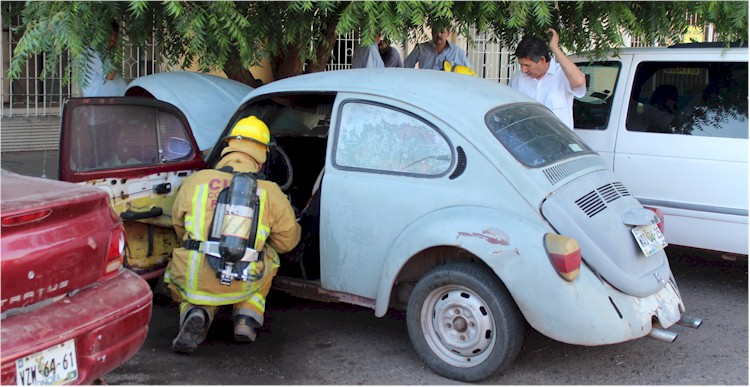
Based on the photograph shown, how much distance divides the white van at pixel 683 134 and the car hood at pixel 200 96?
272 cm

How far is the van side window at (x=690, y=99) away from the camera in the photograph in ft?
18.2

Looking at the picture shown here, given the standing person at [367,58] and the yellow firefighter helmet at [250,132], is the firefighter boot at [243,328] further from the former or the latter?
the standing person at [367,58]

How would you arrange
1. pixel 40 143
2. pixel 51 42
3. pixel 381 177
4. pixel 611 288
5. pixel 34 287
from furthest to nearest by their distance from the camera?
1. pixel 40 143
2. pixel 51 42
3. pixel 381 177
4. pixel 611 288
5. pixel 34 287

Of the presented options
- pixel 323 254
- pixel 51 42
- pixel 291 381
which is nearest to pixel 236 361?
pixel 291 381

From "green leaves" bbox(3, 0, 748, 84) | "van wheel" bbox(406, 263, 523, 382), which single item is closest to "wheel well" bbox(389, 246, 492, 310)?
"van wheel" bbox(406, 263, 523, 382)

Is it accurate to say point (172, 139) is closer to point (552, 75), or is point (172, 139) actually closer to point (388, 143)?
point (388, 143)

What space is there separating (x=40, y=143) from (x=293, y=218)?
597cm

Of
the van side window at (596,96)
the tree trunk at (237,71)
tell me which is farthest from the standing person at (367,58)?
the van side window at (596,96)

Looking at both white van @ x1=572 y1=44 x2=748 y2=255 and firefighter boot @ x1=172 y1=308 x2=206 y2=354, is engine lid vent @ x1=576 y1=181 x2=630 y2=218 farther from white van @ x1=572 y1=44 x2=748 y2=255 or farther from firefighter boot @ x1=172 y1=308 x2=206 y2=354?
firefighter boot @ x1=172 y1=308 x2=206 y2=354

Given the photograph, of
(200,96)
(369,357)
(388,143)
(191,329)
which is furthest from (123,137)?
(369,357)

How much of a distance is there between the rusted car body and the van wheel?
1.46 m

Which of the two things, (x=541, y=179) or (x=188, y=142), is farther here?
(x=188, y=142)

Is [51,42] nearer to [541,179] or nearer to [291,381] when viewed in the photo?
[291,381]

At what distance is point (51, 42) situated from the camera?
4.82m
